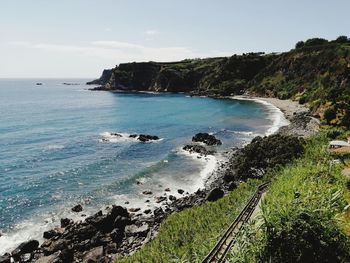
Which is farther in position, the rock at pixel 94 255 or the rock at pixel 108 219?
the rock at pixel 108 219

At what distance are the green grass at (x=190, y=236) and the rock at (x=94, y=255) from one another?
10.3 feet

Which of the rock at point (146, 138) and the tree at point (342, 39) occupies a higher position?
the tree at point (342, 39)

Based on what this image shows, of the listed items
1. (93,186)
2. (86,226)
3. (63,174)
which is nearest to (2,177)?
(63,174)

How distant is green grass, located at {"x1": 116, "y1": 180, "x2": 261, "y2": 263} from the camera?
19.0 metres

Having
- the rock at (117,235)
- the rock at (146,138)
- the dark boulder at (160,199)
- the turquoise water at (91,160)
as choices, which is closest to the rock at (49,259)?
the turquoise water at (91,160)

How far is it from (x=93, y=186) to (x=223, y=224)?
84.6 feet

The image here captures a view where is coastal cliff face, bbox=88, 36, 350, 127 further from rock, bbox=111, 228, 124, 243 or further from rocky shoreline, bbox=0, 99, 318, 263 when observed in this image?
rock, bbox=111, 228, 124, 243

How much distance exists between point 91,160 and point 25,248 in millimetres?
27405

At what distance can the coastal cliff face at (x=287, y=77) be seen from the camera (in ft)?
305

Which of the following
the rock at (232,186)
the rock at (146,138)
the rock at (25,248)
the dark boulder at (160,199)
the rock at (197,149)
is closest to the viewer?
the rock at (25,248)

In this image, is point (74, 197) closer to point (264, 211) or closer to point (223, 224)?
point (223, 224)

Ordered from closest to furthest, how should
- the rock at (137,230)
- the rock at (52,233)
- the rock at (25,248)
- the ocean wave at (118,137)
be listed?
the rock at (25,248), the rock at (137,230), the rock at (52,233), the ocean wave at (118,137)

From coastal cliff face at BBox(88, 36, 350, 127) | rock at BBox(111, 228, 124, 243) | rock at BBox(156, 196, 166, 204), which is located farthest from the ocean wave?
rock at BBox(111, 228, 124, 243)

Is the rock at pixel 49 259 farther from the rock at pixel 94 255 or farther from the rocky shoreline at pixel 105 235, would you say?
the rock at pixel 94 255
